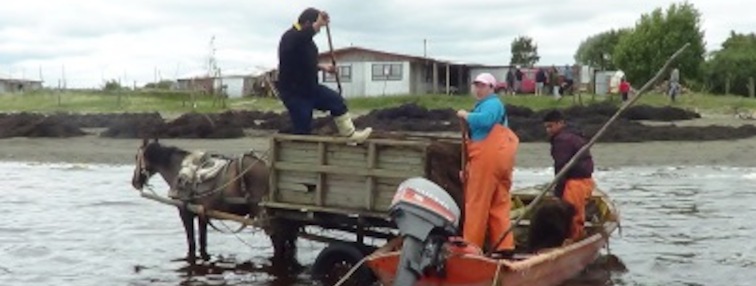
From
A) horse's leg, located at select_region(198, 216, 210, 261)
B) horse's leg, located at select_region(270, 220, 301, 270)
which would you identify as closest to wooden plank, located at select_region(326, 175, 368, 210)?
horse's leg, located at select_region(270, 220, 301, 270)

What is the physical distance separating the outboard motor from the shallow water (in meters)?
3.78

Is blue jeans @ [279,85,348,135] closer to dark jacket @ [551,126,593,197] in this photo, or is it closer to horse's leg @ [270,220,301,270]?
horse's leg @ [270,220,301,270]

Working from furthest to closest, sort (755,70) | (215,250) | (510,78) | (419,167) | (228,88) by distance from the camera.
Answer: (228,88) < (755,70) < (510,78) < (215,250) < (419,167)

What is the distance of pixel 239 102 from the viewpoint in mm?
53125

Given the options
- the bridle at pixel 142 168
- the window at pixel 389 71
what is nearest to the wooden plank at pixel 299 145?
the bridle at pixel 142 168

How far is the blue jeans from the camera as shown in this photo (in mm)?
11758

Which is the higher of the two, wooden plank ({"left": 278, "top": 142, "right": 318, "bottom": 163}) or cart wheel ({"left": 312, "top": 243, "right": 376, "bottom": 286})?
wooden plank ({"left": 278, "top": 142, "right": 318, "bottom": 163})

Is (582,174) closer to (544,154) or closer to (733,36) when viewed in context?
(544,154)

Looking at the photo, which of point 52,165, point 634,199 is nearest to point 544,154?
point 634,199

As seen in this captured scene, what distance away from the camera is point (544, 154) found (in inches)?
1133

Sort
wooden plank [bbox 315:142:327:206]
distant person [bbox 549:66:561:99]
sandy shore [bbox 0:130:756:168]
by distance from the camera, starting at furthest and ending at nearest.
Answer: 1. distant person [bbox 549:66:561:99]
2. sandy shore [bbox 0:130:756:168]
3. wooden plank [bbox 315:142:327:206]

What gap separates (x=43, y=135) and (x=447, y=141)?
26.5 meters

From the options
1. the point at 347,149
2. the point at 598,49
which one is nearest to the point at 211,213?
the point at 347,149

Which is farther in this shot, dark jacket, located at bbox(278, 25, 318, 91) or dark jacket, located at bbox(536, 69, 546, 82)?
dark jacket, located at bbox(536, 69, 546, 82)
